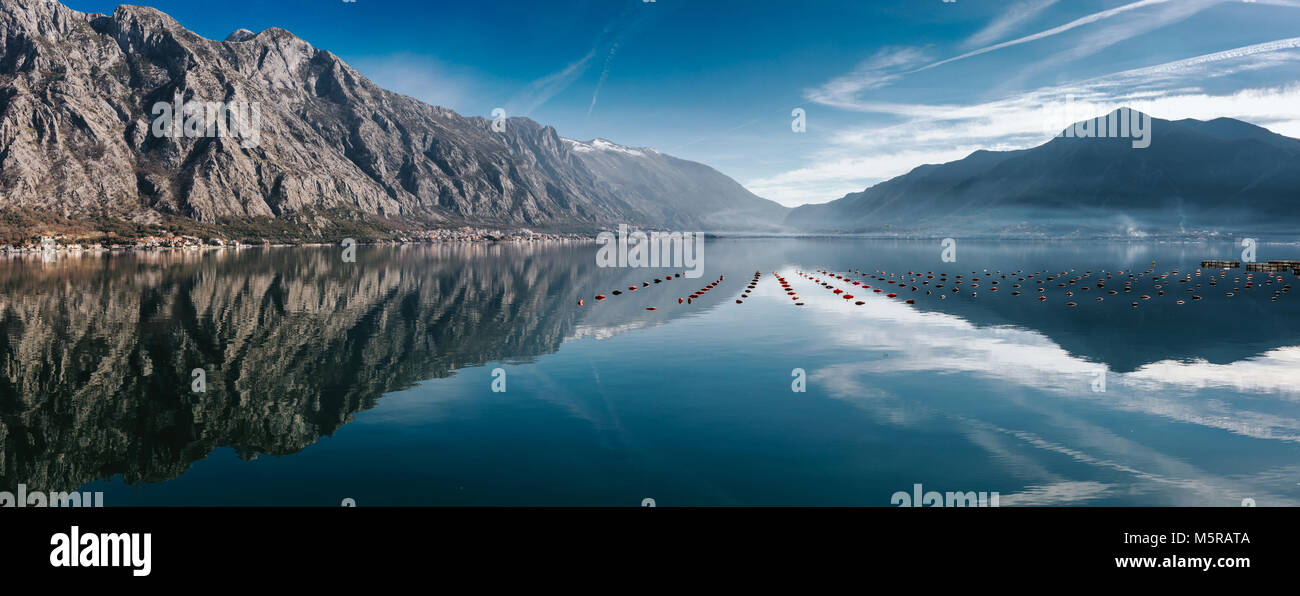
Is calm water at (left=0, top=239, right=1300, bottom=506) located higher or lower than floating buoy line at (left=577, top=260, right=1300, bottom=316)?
lower

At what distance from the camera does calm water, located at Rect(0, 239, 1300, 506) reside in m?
26.0

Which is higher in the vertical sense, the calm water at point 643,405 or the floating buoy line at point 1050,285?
the floating buoy line at point 1050,285

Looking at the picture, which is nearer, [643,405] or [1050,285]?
[643,405]

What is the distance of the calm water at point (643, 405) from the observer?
85.2ft

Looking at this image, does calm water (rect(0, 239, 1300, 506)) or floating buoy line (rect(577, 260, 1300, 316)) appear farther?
floating buoy line (rect(577, 260, 1300, 316))

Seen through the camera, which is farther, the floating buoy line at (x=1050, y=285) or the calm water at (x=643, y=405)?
the floating buoy line at (x=1050, y=285)

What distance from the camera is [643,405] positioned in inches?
1510

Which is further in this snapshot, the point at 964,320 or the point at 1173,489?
the point at 964,320

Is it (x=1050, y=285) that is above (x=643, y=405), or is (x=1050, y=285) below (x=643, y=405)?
above
